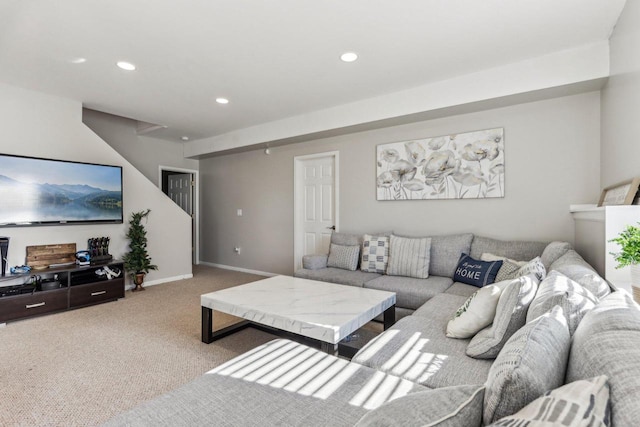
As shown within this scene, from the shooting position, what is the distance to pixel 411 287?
118 inches

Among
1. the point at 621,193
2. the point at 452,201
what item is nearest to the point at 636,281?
the point at 621,193

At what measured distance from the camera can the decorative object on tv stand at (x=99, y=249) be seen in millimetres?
3958

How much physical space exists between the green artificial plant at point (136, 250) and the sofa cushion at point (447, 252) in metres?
3.83

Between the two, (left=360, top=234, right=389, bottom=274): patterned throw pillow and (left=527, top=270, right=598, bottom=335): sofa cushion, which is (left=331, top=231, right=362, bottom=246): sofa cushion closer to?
(left=360, top=234, right=389, bottom=274): patterned throw pillow

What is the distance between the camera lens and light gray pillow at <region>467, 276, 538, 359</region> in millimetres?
1400

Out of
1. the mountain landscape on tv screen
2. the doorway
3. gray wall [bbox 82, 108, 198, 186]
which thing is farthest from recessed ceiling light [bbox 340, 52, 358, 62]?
the doorway

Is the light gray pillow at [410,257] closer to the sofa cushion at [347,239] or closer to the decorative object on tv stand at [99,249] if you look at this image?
the sofa cushion at [347,239]

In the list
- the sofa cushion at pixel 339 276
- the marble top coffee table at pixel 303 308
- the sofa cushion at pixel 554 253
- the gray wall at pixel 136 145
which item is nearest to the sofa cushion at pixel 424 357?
the marble top coffee table at pixel 303 308

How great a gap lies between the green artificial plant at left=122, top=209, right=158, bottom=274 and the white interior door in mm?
2163

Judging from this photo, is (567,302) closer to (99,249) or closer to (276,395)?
(276,395)

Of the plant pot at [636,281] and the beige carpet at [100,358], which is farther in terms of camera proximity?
the beige carpet at [100,358]

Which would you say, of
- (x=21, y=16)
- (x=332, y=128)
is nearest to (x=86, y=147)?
(x=21, y=16)

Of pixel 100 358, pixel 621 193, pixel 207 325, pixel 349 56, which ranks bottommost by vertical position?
pixel 100 358

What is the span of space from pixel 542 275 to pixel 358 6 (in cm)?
207
